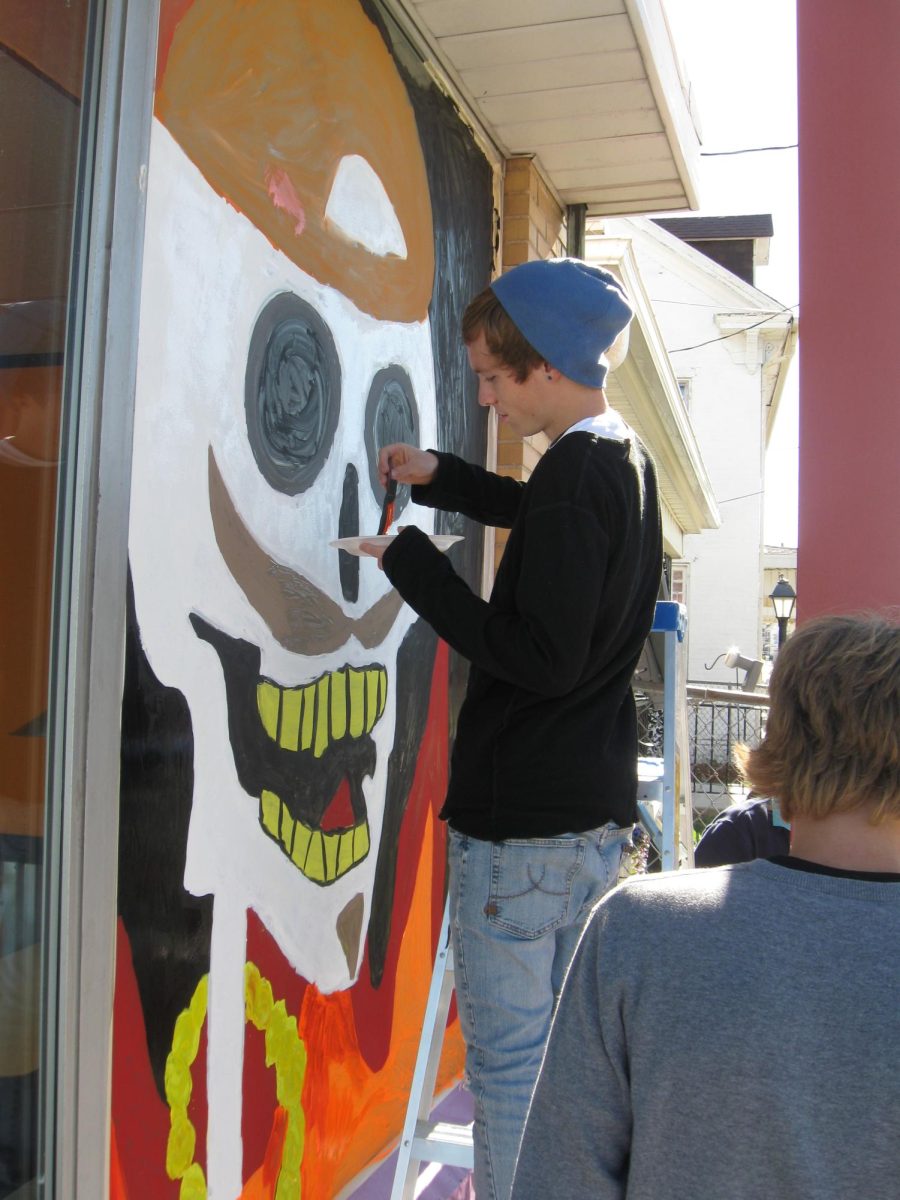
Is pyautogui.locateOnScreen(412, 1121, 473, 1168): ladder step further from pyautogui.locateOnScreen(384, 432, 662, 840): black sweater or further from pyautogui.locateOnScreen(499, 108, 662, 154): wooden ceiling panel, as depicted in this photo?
pyautogui.locateOnScreen(499, 108, 662, 154): wooden ceiling panel

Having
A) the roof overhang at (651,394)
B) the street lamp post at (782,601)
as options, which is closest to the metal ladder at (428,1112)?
the roof overhang at (651,394)

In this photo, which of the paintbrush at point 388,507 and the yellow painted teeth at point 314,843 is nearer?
the yellow painted teeth at point 314,843

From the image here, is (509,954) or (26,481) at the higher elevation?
(26,481)

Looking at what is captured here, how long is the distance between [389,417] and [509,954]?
1407 millimetres

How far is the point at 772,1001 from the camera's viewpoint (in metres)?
1.00

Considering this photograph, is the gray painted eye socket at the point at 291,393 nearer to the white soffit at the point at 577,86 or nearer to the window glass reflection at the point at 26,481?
the window glass reflection at the point at 26,481

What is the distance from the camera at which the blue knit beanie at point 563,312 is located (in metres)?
1.96

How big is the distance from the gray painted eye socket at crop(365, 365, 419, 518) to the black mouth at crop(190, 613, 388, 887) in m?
0.47

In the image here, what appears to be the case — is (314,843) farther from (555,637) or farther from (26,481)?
(26,481)

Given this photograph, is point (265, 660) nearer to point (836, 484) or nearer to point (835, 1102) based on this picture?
point (836, 484)

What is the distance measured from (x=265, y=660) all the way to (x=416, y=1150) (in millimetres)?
1099

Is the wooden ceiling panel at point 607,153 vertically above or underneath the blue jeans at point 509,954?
above

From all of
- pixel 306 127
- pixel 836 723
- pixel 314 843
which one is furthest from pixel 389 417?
pixel 836 723

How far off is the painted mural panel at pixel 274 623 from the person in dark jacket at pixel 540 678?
0.38 meters
